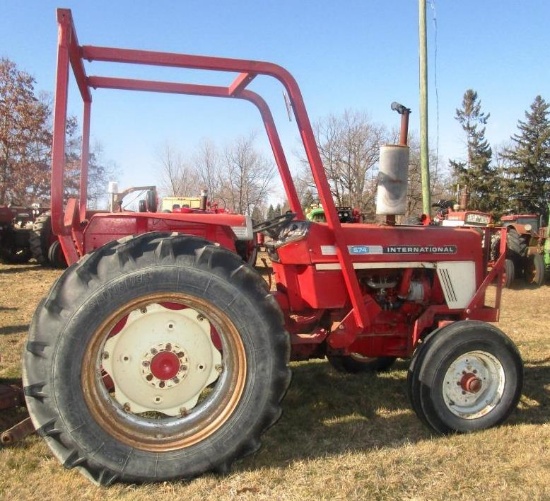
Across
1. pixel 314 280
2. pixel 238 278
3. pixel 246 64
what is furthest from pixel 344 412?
pixel 246 64

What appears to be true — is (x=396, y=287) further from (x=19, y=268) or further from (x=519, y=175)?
(x=519, y=175)

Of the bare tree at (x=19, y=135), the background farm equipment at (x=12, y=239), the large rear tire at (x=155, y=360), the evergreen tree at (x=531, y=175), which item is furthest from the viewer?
the evergreen tree at (x=531, y=175)

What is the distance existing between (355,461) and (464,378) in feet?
3.10

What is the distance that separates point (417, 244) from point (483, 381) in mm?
998

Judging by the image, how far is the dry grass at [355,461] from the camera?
2566 mm

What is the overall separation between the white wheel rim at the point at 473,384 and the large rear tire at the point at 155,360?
1.26 m

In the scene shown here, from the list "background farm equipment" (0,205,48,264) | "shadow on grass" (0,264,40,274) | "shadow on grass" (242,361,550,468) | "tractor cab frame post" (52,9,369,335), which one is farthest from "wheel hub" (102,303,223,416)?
"background farm equipment" (0,205,48,264)

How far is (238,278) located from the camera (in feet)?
8.73

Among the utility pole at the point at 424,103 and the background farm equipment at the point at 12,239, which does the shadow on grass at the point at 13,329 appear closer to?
the background farm equipment at the point at 12,239

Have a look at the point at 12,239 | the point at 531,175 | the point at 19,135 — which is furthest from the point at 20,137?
the point at 531,175

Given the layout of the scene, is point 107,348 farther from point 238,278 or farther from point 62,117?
point 62,117

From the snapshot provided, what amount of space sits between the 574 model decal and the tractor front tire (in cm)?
58

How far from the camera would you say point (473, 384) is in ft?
10.8

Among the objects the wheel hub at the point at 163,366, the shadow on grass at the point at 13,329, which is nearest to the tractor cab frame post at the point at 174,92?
the wheel hub at the point at 163,366
